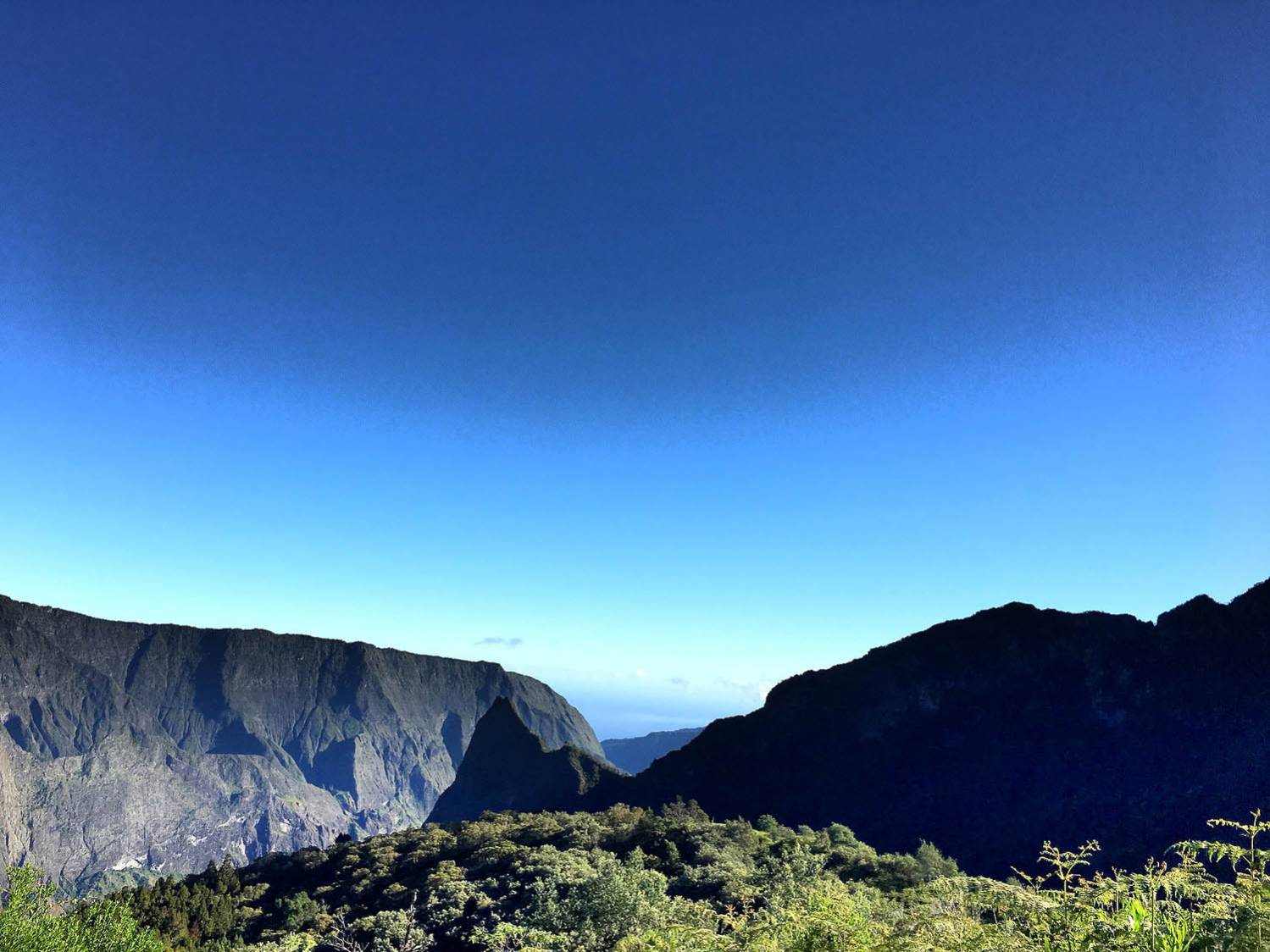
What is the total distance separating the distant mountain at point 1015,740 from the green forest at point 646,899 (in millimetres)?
Result: 13583

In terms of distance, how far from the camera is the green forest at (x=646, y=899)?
8.20m

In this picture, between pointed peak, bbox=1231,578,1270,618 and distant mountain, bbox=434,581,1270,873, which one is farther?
pointed peak, bbox=1231,578,1270,618

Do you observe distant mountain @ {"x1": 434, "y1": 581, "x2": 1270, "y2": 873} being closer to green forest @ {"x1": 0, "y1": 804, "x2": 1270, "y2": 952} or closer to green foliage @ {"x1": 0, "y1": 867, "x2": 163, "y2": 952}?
green forest @ {"x1": 0, "y1": 804, "x2": 1270, "y2": 952}

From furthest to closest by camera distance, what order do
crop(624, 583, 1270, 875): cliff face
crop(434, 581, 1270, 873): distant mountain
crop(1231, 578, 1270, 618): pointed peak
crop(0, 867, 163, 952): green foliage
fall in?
crop(1231, 578, 1270, 618): pointed peak < crop(434, 581, 1270, 873): distant mountain < crop(624, 583, 1270, 875): cliff face < crop(0, 867, 163, 952): green foliage

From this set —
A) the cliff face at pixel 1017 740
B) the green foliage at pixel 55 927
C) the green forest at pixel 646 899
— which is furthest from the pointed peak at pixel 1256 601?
the green foliage at pixel 55 927

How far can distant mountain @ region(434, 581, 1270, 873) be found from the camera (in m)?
85.3

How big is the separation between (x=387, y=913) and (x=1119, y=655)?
117 meters

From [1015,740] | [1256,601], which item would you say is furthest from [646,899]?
[1256,601]

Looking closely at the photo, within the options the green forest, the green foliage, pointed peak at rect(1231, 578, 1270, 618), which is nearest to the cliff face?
pointed peak at rect(1231, 578, 1270, 618)

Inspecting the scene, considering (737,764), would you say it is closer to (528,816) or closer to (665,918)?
(528,816)

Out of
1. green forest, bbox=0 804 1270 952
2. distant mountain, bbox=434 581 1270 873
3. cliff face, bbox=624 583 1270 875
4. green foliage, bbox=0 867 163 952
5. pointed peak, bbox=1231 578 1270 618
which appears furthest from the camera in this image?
pointed peak, bbox=1231 578 1270 618

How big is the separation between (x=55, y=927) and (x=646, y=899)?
33716 mm

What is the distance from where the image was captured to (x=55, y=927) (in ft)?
121

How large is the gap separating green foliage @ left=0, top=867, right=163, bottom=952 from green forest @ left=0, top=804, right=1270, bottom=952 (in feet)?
0.43
